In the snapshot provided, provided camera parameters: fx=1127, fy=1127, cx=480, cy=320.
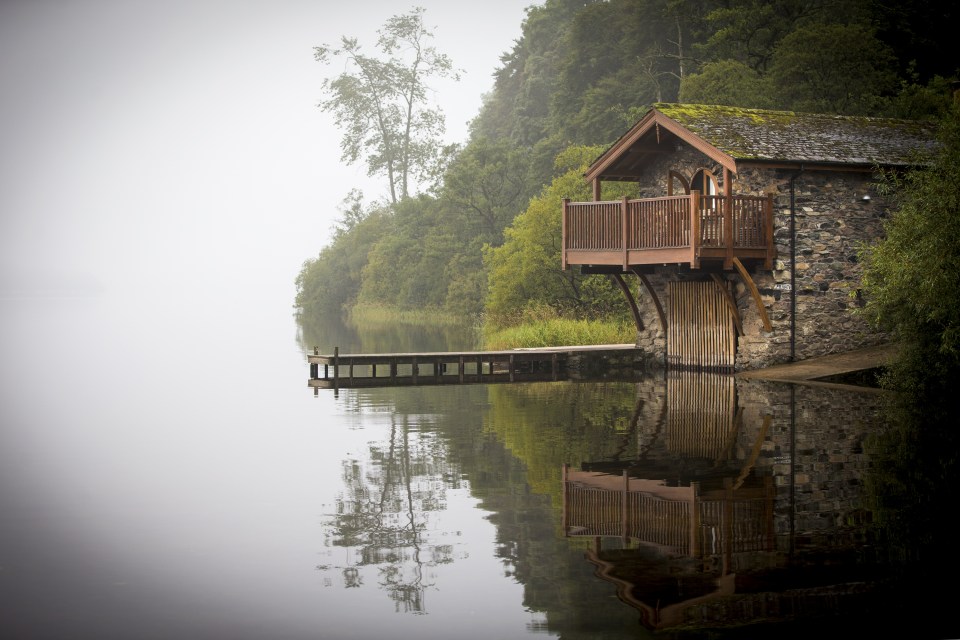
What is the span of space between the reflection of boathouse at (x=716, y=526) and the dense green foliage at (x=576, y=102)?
63.8 ft

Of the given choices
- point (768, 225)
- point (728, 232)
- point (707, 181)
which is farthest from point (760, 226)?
point (707, 181)

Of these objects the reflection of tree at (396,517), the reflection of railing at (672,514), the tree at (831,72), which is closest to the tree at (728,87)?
the tree at (831,72)

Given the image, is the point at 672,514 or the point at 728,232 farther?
the point at 728,232

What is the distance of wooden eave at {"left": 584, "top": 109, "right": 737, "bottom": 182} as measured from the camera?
1017 inches

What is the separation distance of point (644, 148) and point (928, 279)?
1060 cm

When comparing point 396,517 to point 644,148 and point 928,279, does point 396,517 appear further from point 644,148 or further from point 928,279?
point 644,148

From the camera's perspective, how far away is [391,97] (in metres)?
76.8

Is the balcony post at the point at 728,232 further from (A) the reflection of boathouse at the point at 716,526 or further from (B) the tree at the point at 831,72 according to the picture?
(B) the tree at the point at 831,72

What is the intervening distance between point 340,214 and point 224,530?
75630 millimetres

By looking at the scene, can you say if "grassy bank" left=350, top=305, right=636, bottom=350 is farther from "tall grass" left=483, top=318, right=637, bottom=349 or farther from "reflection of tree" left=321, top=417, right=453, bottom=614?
"reflection of tree" left=321, top=417, right=453, bottom=614

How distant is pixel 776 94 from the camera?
3838cm

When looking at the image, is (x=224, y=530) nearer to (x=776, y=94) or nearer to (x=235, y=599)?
(x=235, y=599)

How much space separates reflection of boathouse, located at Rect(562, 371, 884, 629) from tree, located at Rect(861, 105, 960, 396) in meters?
4.17

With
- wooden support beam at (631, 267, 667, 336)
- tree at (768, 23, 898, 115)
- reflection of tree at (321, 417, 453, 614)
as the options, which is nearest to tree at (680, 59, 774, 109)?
tree at (768, 23, 898, 115)
